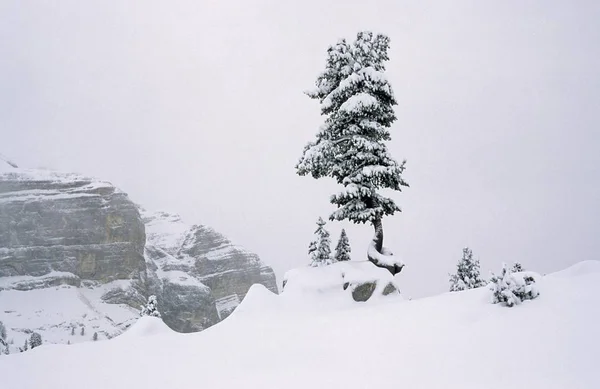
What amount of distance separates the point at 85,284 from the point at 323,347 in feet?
590

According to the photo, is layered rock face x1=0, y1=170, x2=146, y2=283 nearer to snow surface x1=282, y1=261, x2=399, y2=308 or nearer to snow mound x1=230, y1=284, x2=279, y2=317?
snow surface x1=282, y1=261, x2=399, y2=308

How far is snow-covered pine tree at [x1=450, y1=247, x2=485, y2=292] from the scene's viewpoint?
113 feet

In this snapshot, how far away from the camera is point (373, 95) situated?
1608cm

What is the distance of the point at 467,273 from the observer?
3516 cm

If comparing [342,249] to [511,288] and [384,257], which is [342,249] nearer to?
[384,257]

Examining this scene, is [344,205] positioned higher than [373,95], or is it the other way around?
[373,95]

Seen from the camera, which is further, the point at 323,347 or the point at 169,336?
the point at 169,336

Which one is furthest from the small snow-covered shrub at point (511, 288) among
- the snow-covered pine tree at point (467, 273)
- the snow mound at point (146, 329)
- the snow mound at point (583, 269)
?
the snow-covered pine tree at point (467, 273)

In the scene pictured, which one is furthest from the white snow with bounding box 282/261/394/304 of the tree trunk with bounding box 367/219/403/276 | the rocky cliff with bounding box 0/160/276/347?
the rocky cliff with bounding box 0/160/276/347

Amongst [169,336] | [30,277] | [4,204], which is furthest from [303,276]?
[4,204]

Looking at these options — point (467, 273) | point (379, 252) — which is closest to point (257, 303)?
point (379, 252)

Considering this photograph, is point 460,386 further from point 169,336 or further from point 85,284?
point 85,284

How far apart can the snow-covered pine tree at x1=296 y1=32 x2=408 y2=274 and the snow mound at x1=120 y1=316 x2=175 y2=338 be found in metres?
8.02

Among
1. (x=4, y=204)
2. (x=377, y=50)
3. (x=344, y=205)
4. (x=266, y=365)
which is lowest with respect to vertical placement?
(x=266, y=365)
